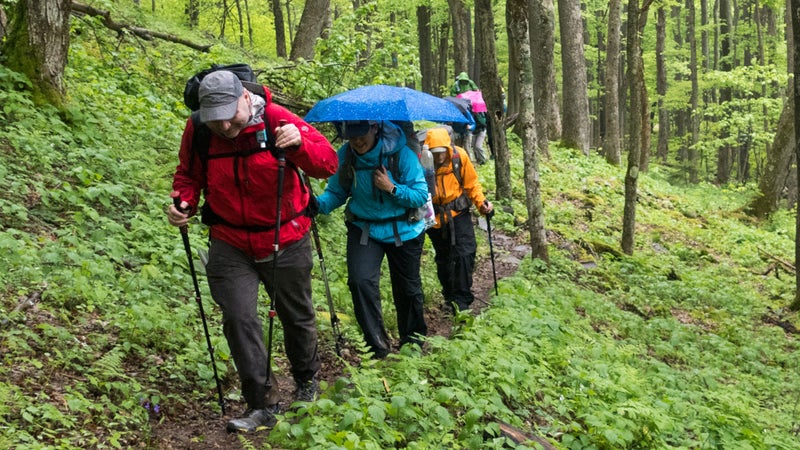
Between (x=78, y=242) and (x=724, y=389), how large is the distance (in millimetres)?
6346

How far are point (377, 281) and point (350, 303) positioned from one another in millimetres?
1934

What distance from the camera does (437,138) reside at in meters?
7.41

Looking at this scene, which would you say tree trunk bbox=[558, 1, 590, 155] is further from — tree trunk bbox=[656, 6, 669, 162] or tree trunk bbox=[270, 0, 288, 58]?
tree trunk bbox=[270, 0, 288, 58]

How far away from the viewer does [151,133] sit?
9805 mm

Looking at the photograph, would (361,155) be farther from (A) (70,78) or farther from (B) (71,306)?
(A) (70,78)

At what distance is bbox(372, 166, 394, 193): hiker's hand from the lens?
5590 millimetres

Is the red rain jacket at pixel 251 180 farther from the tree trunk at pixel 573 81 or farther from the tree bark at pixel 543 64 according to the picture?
the tree trunk at pixel 573 81

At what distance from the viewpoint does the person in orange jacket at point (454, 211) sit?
7508mm

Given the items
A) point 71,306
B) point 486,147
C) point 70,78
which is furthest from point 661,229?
point 71,306

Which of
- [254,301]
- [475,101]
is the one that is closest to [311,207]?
[254,301]

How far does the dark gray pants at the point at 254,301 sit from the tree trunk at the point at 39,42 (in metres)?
5.23

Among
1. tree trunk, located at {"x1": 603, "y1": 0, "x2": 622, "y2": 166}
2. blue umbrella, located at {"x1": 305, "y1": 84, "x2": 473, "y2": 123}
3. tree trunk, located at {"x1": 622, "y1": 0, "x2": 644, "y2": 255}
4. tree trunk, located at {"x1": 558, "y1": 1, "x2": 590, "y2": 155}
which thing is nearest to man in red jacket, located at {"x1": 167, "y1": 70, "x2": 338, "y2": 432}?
blue umbrella, located at {"x1": 305, "y1": 84, "x2": 473, "y2": 123}

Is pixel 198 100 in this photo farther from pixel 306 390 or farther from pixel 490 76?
pixel 490 76

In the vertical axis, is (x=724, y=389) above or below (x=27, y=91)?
below
